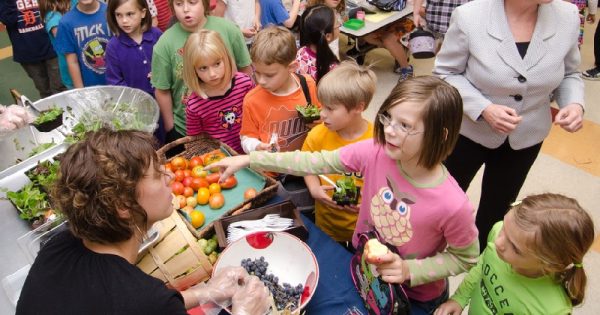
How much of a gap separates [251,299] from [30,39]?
3.51 m

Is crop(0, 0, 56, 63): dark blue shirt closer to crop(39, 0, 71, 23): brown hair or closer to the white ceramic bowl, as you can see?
crop(39, 0, 71, 23): brown hair

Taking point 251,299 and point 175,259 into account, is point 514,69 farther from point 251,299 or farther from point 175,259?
point 175,259

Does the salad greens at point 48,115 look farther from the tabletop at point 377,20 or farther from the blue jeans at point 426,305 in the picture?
the tabletop at point 377,20

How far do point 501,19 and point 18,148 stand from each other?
2.34 meters

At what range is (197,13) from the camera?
246cm

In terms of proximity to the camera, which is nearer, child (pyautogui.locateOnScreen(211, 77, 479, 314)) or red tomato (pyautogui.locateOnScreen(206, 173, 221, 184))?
child (pyautogui.locateOnScreen(211, 77, 479, 314))

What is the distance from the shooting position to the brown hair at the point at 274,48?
2.03 meters

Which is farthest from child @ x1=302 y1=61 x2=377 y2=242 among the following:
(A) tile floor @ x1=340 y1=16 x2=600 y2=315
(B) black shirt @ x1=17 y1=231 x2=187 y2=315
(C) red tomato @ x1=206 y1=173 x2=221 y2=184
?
(A) tile floor @ x1=340 y1=16 x2=600 y2=315

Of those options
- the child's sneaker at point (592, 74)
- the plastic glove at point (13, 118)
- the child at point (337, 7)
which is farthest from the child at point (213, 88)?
the child's sneaker at point (592, 74)

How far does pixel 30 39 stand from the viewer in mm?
3600

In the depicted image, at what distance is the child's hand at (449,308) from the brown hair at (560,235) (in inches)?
14.4

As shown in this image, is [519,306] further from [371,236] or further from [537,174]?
[537,174]

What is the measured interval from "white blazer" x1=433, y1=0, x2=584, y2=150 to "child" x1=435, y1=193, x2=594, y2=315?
0.67 metres

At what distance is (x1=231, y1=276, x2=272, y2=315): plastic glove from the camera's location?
1.29 meters
